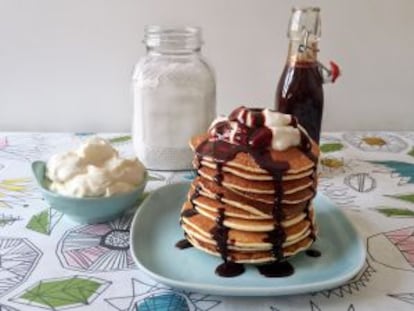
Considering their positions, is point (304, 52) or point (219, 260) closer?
point (219, 260)

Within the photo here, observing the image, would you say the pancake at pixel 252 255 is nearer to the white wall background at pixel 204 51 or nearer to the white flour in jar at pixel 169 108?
the white flour in jar at pixel 169 108

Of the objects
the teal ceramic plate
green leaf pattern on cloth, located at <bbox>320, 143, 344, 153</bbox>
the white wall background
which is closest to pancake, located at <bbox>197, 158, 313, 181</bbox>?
the teal ceramic plate

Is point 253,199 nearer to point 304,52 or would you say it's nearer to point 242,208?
point 242,208

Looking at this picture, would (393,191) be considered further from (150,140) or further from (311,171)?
(150,140)

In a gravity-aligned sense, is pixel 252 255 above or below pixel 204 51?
below

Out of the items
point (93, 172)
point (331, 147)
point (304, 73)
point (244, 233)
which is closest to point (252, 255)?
point (244, 233)

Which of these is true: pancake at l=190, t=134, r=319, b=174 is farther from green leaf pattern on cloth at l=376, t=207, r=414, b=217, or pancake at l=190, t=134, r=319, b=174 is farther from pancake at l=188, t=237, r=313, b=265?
green leaf pattern on cloth at l=376, t=207, r=414, b=217

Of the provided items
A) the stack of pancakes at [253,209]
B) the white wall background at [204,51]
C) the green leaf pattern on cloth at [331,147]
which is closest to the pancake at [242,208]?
the stack of pancakes at [253,209]
